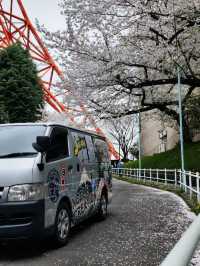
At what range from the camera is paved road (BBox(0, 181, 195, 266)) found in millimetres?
4820

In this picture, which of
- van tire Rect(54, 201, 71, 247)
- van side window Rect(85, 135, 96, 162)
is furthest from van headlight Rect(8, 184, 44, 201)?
van side window Rect(85, 135, 96, 162)

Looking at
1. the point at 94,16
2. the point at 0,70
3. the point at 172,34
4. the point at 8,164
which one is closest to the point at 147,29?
the point at 172,34

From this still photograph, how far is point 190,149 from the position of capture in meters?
23.5

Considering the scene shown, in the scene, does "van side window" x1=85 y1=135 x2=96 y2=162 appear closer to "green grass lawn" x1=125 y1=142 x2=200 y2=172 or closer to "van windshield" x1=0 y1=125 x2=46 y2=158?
"van windshield" x1=0 y1=125 x2=46 y2=158

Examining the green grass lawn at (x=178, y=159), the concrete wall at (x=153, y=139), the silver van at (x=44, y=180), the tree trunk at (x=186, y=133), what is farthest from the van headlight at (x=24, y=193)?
the concrete wall at (x=153, y=139)

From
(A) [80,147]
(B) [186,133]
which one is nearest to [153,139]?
(B) [186,133]

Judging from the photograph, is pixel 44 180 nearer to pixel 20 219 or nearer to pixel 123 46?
pixel 20 219

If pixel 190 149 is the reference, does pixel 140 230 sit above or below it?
below

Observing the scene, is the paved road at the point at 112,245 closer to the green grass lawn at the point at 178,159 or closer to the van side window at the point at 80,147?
the van side window at the point at 80,147

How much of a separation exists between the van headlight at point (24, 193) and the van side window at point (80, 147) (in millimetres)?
1661

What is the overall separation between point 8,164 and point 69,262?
140cm

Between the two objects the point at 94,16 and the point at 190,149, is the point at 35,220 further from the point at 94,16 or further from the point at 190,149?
the point at 190,149

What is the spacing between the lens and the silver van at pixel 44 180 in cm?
490

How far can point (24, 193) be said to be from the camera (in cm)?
494
